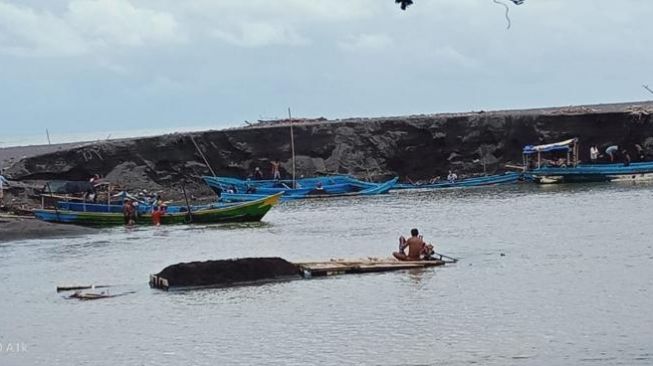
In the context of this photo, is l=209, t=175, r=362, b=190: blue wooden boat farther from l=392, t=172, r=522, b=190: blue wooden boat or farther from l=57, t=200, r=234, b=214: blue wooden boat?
l=57, t=200, r=234, b=214: blue wooden boat

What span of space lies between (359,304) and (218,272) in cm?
379

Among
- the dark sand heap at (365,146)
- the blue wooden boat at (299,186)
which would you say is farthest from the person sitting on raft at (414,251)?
the dark sand heap at (365,146)

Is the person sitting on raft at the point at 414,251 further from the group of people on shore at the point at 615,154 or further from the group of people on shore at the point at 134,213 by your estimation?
the group of people on shore at the point at 615,154

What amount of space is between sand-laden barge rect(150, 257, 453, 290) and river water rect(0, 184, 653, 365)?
36cm

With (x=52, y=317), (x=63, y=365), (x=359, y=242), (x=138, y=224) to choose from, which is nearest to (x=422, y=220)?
(x=359, y=242)

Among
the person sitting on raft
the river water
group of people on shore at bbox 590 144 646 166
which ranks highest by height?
group of people on shore at bbox 590 144 646 166

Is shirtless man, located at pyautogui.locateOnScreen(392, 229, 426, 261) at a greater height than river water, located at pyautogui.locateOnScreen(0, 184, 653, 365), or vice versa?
shirtless man, located at pyautogui.locateOnScreen(392, 229, 426, 261)

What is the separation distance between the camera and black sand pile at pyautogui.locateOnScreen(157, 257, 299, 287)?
24031mm

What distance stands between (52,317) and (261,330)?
4.76 metres

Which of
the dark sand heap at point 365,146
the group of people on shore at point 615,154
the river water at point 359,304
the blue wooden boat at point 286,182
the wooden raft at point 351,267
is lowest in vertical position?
the river water at point 359,304

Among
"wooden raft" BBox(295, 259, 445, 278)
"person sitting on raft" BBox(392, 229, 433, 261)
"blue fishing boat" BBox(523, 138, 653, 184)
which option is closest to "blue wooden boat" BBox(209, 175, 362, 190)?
"blue fishing boat" BBox(523, 138, 653, 184)

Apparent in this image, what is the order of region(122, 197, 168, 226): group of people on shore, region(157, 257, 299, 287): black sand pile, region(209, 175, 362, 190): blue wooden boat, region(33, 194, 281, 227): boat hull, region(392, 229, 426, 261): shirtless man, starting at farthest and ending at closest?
region(209, 175, 362, 190): blue wooden boat, region(122, 197, 168, 226): group of people on shore, region(33, 194, 281, 227): boat hull, region(392, 229, 426, 261): shirtless man, region(157, 257, 299, 287): black sand pile

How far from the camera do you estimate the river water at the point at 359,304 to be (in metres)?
18.0

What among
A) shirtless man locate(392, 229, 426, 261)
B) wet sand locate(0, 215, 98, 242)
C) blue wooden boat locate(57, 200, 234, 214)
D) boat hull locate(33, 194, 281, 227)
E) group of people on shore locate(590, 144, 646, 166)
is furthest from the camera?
group of people on shore locate(590, 144, 646, 166)
